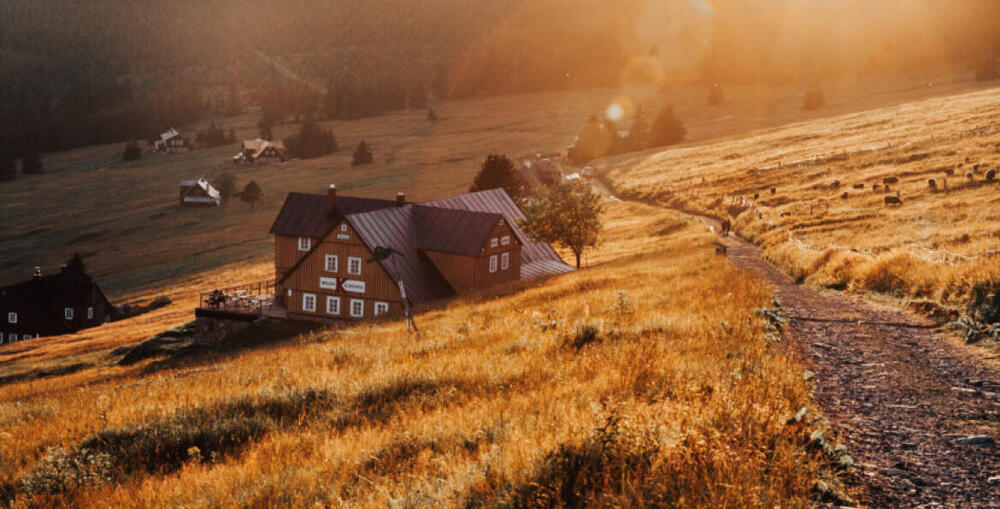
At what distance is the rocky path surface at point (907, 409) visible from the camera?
21.9 ft

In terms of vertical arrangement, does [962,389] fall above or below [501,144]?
below

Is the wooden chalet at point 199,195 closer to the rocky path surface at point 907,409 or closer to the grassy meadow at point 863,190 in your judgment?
the grassy meadow at point 863,190

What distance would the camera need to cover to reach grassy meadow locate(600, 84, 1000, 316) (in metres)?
24.9

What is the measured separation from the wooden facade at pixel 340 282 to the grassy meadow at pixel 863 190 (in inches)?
990

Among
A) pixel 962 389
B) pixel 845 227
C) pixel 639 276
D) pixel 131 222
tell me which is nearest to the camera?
pixel 962 389

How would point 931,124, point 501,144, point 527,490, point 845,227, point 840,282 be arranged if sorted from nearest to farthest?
point 527,490
point 840,282
point 845,227
point 931,124
point 501,144

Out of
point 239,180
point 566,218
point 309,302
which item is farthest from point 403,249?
point 239,180

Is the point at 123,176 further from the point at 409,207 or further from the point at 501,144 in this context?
the point at 409,207

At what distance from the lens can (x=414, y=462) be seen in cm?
794

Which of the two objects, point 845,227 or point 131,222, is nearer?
point 845,227

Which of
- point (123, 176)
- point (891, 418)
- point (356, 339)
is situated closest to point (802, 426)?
point (891, 418)

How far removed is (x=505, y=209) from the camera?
64.3 meters

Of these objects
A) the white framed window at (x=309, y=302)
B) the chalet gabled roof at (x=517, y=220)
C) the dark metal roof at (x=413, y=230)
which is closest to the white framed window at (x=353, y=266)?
the dark metal roof at (x=413, y=230)

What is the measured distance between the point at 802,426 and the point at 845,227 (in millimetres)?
49842
